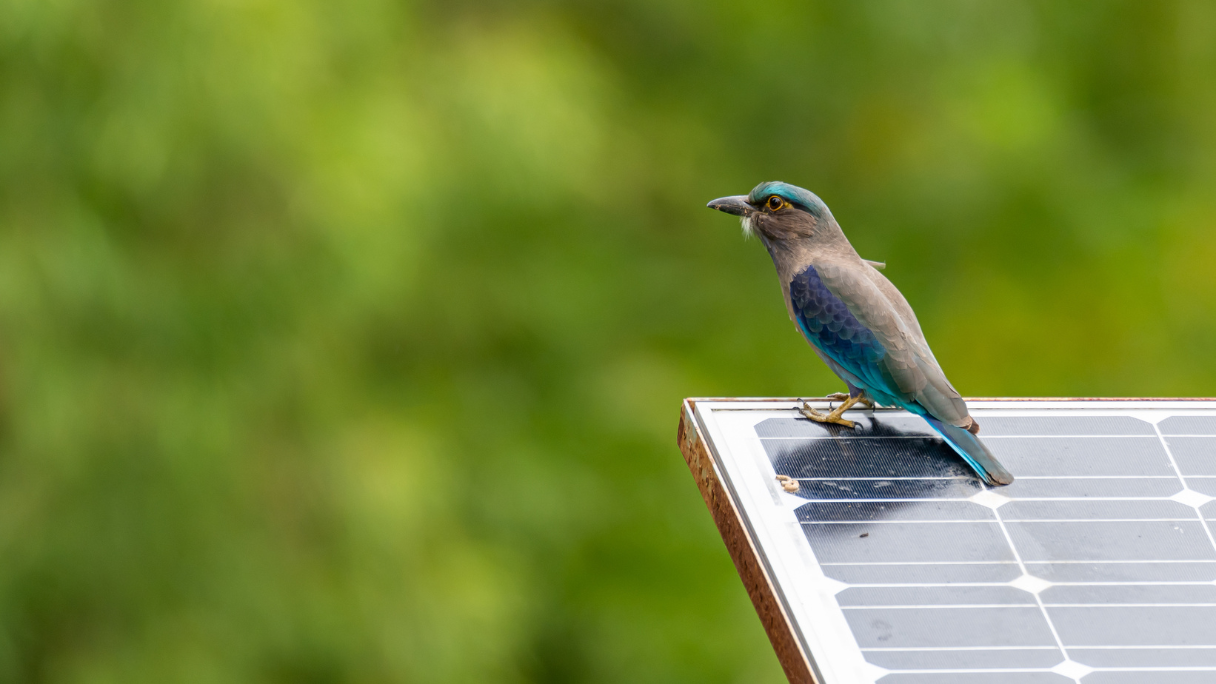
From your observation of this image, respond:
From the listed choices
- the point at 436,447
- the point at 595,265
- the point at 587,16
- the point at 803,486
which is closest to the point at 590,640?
the point at 436,447

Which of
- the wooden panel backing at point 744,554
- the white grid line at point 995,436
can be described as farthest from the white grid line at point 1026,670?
the white grid line at point 995,436

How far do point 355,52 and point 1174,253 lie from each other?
1008cm

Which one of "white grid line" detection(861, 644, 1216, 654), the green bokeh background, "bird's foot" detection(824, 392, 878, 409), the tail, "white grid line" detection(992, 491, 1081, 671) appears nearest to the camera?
"white grid line" detection(861, 644, 1216, 654)

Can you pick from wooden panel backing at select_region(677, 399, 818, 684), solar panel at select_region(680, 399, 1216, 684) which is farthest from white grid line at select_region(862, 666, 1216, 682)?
wooden panel backing at select_region(677, 399, 818, 684)

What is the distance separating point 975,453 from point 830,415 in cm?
59

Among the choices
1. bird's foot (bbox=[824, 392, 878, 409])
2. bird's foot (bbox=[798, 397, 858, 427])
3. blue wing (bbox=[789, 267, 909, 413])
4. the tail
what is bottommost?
the tail

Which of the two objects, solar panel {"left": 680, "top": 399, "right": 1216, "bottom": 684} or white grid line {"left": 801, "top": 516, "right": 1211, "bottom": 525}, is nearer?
solar panel {"left": 680, "top": 399, "right": 1216, "bottom": 684}

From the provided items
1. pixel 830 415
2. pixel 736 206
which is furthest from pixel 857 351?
pixel 736 206

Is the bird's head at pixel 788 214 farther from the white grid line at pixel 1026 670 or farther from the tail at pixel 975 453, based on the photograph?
the white grid line at pixel 1026 670

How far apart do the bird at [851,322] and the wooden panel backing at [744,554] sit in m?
0.57

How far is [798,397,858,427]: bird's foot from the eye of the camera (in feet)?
16.8

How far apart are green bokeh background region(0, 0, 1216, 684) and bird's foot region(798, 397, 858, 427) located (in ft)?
16.7

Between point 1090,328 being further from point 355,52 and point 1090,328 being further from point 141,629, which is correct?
point 141,629

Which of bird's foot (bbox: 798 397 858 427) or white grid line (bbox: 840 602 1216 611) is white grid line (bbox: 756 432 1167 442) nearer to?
bird's foot (bbox: 798 397 858 427)
